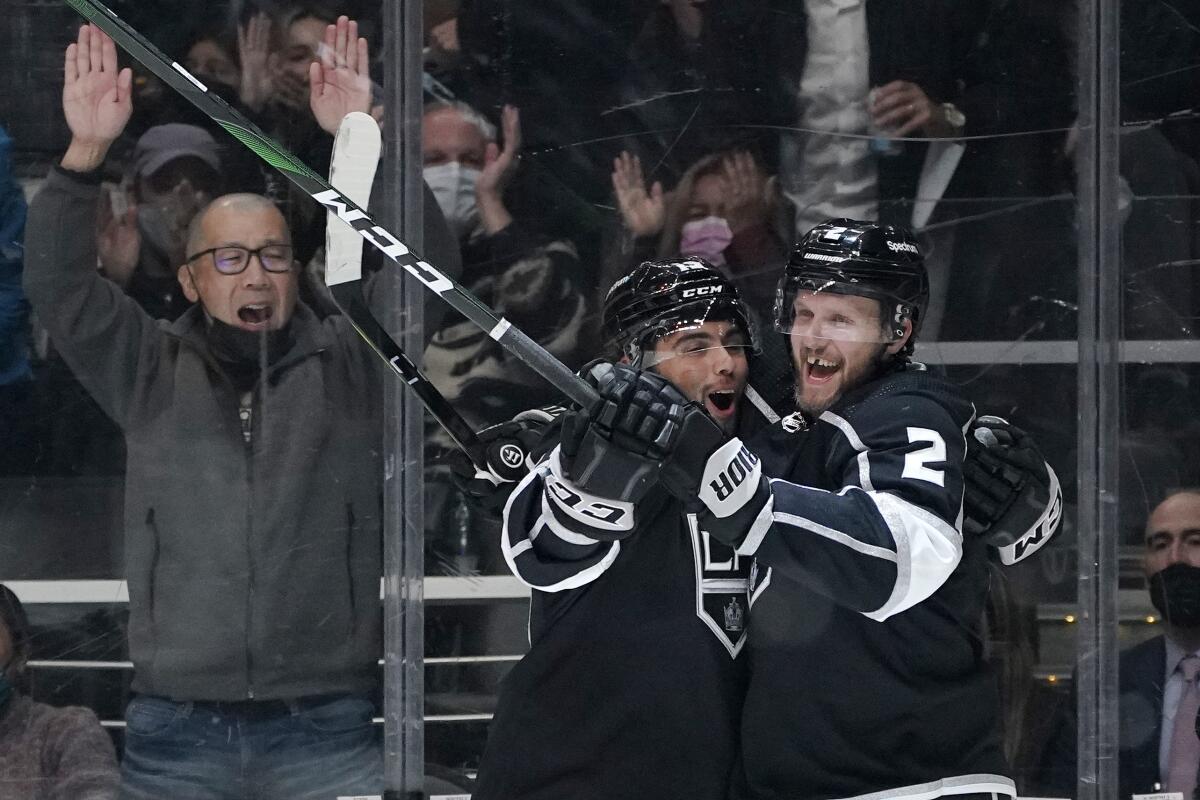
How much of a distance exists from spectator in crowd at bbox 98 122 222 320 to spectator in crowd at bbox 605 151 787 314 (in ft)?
2.55

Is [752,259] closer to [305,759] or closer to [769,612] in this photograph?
[769,612]

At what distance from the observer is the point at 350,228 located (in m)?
2.59

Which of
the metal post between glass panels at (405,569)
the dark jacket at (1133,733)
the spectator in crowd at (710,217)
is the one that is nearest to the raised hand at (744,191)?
the spectator in crowd at (710,217)

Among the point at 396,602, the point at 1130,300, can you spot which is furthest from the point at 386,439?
the point at 1130,300

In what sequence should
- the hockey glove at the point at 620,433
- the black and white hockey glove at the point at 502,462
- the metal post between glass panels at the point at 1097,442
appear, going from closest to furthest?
the hockey glove at the point at 620,433
the black and white hockey glove at the point at 502,462
the metal post between glass panels at the point at 1097,442

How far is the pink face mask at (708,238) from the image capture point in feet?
9.16

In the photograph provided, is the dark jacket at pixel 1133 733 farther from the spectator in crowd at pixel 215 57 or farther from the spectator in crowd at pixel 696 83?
the spectator in crowd at pixel 215 57

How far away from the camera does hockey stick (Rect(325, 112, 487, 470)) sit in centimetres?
260

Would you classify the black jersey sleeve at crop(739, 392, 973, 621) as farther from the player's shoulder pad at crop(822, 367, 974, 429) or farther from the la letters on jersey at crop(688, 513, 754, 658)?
the la letters on jersey at crop(688, 513, 754, 658)

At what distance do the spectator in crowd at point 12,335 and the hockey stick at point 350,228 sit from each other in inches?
23.0

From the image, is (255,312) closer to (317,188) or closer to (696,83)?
(317,188)

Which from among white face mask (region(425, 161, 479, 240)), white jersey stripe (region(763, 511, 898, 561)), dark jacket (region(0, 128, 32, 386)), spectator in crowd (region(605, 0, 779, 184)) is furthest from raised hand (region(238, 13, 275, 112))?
white jersey stripe (region(763, 511, 898, 561))

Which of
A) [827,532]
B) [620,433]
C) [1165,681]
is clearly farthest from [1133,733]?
[620,433]

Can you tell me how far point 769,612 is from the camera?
2.21 m
